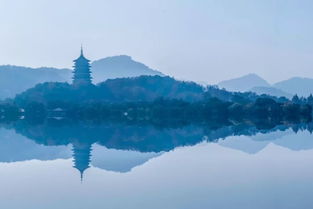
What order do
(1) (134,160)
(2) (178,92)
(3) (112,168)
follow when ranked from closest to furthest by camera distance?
(3) (112,168) → (1) (134,160) → (2) (178,92)

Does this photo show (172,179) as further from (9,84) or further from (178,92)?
(9,84)

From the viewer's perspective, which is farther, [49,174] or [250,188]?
[49,174]

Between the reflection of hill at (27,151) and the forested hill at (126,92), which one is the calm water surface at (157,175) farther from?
the forested hill at (126,92)

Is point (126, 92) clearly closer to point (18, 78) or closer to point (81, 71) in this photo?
point (81, 71)

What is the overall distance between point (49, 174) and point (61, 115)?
31737mm

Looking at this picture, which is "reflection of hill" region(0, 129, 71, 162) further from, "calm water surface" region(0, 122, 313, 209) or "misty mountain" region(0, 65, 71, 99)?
"misty mountain" region(0, 65, 71, 99)

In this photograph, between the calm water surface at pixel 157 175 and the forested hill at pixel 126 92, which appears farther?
the forested hill at pixel 126 92

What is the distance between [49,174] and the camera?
1108 centimetres

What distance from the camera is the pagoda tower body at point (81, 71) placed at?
51.8 m

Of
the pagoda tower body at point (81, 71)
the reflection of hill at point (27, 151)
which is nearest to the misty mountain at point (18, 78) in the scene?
the pagoda tower body at point (81, 71)

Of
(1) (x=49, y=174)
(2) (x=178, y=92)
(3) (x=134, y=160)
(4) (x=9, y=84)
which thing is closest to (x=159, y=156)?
(3) (x=134, y=160)

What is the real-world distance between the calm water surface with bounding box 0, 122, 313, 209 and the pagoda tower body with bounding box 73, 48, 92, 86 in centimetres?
3389

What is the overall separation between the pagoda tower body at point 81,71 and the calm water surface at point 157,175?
33.9 meters

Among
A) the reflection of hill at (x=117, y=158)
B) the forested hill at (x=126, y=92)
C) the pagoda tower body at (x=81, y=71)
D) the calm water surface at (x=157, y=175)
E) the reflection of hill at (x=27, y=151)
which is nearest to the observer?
the calm water surface at (x=157, y=175)
